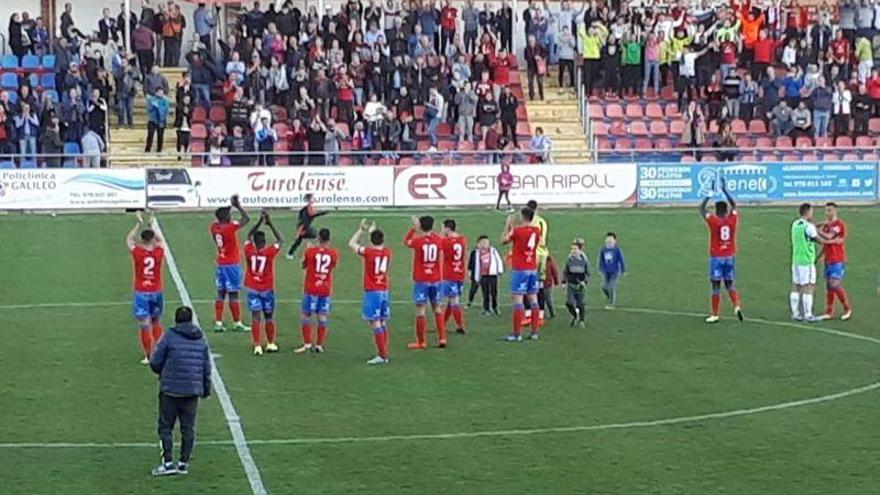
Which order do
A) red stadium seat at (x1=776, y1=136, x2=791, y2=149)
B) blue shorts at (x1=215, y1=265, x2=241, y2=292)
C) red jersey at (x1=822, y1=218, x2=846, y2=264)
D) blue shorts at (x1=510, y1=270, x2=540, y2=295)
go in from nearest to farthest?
blue shorts at (x1=510, y1=270, x2=540, y2=295) → blue shorts at (x1=215, y1=265, x2=241, y2=292) → red jersey at (x1=822, y1=218, x2=846, y2=264) → red stadium seat at (x1=776, y1=136, x2=791, y2=149)

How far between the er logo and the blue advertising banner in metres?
5.19

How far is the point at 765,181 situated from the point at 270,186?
1257 cm

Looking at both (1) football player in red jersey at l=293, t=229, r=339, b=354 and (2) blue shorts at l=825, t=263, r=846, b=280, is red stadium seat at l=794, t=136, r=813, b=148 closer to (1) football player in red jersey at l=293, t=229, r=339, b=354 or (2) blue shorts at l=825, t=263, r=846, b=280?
(2) blue shorts at l=825, t=263, r=846, b=280

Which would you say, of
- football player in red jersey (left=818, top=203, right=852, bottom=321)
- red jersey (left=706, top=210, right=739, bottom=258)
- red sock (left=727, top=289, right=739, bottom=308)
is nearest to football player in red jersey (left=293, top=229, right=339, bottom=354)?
red jersey (left=706, top=210, right=739, bottom=258)

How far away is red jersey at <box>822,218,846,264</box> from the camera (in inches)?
1086

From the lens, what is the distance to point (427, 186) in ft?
141

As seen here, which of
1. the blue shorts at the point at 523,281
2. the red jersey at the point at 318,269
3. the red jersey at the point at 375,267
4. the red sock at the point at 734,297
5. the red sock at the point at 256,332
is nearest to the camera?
the red jersey at the point at 375,267

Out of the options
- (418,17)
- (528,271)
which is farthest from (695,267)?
(418,17)

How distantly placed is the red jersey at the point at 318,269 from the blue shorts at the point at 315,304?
2.4 inches

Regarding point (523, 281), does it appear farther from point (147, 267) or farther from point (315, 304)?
point (147, 267)

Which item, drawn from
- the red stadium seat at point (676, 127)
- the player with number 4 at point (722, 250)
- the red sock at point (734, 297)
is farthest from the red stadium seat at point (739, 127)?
the red sock at point (734, 297)

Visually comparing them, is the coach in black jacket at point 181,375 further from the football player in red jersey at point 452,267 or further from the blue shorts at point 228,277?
the blue shorts at point 228,277

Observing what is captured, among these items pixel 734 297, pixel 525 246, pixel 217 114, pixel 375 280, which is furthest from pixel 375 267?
pixel 217 114

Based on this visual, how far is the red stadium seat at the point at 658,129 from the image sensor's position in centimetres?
4881
